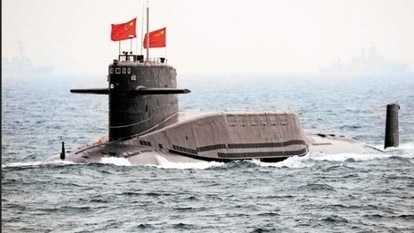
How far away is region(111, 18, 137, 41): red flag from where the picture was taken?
27.4 m

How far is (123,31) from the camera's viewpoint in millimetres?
27672

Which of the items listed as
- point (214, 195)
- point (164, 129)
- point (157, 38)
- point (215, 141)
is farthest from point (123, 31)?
point (214, 195)

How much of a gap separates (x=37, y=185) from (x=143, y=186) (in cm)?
335

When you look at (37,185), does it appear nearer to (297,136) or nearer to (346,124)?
(297,136)

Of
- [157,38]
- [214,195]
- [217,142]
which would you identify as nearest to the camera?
[214,195]

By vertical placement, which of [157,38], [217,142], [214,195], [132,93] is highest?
[157,38]

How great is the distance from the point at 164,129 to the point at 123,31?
433 centimetres

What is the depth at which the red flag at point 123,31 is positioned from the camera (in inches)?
1078

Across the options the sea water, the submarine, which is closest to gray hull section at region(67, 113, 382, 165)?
the submarine

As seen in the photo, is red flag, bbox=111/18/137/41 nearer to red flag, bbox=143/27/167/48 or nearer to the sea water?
red flag, bbox=143/27/167/48

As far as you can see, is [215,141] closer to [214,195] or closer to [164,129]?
[164,129]

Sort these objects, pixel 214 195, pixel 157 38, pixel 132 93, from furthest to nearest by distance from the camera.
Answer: pixel 157 38, pixel 132 93, pixel 214 195

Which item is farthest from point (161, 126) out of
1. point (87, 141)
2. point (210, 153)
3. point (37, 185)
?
point (87, 141)

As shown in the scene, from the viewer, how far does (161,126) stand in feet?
94.3
